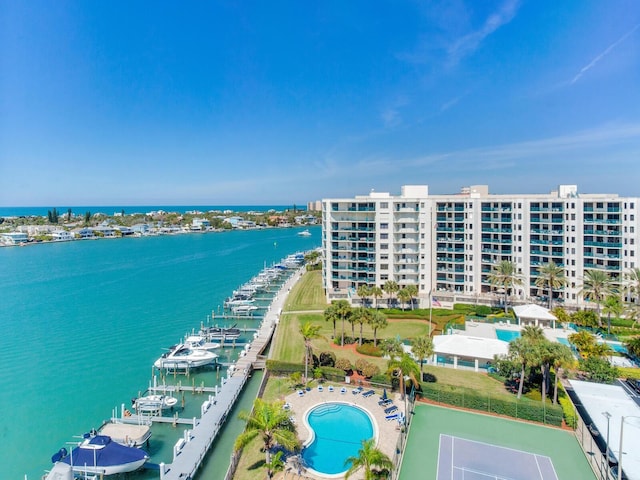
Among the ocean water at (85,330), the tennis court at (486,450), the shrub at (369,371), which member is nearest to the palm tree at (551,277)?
the tennis court at (486,450)

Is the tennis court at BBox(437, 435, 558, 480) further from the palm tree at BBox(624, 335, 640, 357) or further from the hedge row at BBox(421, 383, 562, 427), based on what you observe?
the palm tree at BBox(624, 335, 640, 357)

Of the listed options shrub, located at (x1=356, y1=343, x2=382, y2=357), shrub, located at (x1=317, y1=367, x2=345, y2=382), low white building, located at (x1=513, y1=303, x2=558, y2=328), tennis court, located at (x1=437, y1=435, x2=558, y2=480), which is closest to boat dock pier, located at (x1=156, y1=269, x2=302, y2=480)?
shrub, located at (x1=317, y1=367, x2=345, y2=382)

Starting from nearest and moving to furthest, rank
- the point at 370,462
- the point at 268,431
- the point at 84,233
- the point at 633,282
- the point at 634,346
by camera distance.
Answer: the point at 370,462 < the point at 268,431 < the point at 634,346 < the point at 633,282 < the point at 84,233

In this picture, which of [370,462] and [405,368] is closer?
[370,462]

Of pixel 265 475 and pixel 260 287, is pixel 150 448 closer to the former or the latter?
pixel 265 475

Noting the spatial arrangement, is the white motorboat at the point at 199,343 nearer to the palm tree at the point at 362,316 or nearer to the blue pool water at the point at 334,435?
the palm tree at the point at 362,316

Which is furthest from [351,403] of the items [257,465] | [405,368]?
[257,465]

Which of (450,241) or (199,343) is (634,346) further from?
(199,343)
